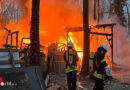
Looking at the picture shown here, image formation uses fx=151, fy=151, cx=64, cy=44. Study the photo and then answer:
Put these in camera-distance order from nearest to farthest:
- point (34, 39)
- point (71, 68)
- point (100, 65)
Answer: point (100, 65)
point (71, 68)
point (34, 39)

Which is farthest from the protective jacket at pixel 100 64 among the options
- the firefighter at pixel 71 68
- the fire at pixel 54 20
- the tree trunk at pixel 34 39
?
the fire at pixel 54 20

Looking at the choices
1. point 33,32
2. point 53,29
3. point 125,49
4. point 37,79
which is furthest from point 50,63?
point 125,49

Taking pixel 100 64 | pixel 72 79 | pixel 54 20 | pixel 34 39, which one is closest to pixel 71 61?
pixel 72 79

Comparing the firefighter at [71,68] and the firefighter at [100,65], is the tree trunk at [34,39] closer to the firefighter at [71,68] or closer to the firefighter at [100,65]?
the firefighter at [71,68]

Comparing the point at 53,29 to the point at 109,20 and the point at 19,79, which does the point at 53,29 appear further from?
the point at 19,79

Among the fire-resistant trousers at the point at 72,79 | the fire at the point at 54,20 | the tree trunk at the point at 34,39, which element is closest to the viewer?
the fire-resistant trousers at the point at 72,79

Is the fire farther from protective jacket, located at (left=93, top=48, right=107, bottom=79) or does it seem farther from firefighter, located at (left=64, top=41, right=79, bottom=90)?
protective jacket, located at (left=93, top=48, right=107, bottom=79)

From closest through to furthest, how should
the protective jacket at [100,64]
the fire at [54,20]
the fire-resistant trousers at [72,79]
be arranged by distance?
the protective jacket at [100,64]
the fire-resistant trousers at [72,79]
the fire at [54,20]

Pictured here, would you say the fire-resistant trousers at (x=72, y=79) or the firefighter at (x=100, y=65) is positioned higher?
the firefighter at (x=100, y=65)

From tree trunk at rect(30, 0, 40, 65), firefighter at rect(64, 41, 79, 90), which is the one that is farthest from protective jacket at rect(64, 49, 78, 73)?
tree trunk at rect(30, 0, 40, 65)

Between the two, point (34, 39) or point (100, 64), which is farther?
point (34, 39)

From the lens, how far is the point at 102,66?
4.79 m

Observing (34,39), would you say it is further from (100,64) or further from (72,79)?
(100,64)

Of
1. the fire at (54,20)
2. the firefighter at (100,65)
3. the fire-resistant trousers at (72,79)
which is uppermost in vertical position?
the fire at (54,20)
